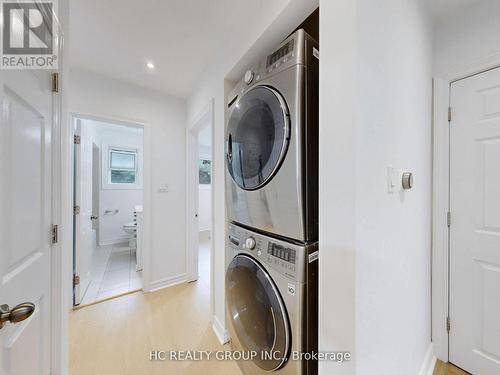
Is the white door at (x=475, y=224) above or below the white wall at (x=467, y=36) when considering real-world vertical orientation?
below

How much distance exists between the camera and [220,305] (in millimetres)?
1647

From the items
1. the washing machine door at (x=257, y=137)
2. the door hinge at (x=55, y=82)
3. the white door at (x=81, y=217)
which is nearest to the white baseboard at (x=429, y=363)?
the washing machine door at (x=257, y=137)

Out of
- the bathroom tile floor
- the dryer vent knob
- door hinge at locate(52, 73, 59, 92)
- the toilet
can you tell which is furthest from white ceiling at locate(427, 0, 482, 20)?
the toilet

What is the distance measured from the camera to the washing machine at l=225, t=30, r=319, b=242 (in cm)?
83

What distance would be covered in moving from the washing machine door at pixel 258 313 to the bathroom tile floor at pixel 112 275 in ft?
5.95

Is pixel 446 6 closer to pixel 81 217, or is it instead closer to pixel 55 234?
pixel 55 234

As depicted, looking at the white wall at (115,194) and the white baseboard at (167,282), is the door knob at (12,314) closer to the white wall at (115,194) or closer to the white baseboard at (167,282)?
the white baseboard at (167,282)

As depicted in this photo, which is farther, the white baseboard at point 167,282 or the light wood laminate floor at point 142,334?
the white baseboard at point 167,282

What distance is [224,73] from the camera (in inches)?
62.0

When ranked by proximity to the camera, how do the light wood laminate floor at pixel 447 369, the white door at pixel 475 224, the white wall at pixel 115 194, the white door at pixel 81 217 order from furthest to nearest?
the white wall at pixel 115 194 < the white door at pixel 81 217 < the light wood laminate floor at pixel 447 369 < the white door at pixel 475 224

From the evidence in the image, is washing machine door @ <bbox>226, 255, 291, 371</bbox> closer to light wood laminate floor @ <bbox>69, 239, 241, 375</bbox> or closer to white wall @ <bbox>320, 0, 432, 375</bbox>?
white wall @ <bbox>320, 0, 432, 375</bbox>

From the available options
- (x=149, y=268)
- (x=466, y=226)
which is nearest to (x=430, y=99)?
(x=466, y=226)

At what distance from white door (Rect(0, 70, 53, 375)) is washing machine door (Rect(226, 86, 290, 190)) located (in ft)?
2.92

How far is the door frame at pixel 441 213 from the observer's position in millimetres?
1412
